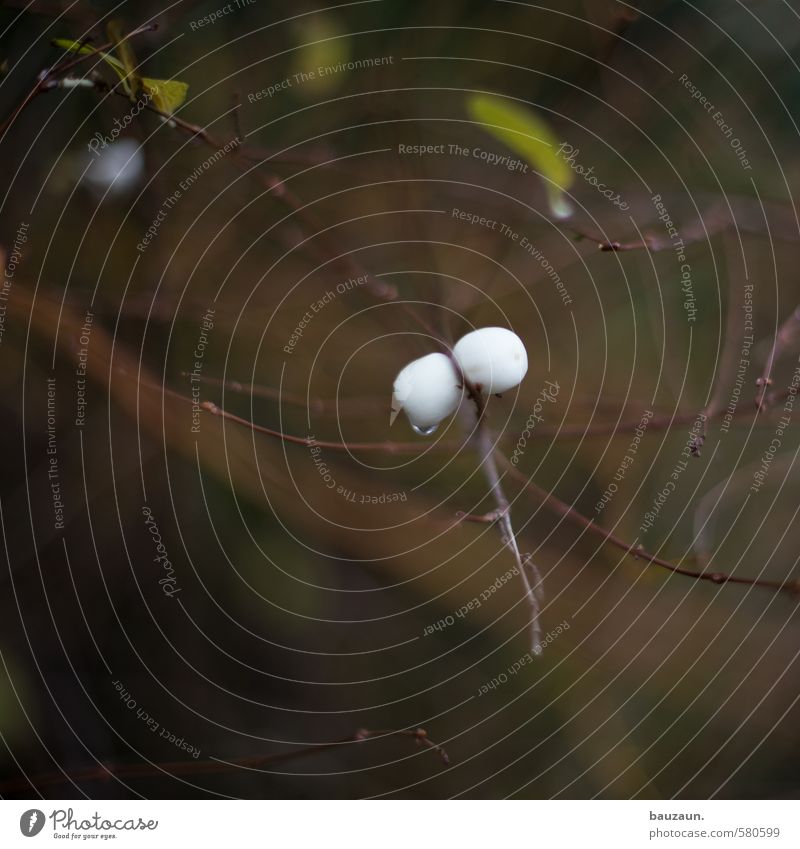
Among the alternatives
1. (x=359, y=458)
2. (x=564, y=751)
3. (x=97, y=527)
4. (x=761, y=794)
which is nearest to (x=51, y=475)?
(x=97, y=527)

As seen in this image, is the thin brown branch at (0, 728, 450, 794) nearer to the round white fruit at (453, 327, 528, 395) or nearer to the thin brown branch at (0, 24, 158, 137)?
the round white fruit at (453, 327, 528, 395)

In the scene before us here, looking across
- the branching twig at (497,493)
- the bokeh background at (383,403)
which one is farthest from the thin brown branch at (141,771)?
the branching twig at (497,493)

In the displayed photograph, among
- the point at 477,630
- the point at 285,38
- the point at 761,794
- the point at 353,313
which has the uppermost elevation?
the point at 285,38

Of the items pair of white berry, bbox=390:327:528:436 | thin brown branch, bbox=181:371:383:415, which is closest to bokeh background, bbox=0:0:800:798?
thin brown branch, bbox=181:371:383:415

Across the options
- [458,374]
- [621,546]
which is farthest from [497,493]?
[621,546]

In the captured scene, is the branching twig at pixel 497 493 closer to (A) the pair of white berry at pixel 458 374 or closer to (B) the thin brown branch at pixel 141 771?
(A) the pair of white berry at pixel 458 374

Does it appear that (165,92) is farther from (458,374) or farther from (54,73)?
(458,374)
